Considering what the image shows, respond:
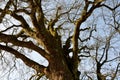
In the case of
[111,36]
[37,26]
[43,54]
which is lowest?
[111,36]

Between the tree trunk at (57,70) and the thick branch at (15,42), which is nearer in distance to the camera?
the tree trunk at (57,70)

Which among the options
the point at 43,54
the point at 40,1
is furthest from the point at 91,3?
the point at 43,54

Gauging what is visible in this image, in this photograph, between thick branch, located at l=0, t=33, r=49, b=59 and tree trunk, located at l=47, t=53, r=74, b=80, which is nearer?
tree trunk, located at l=47, t=53, r=74, b=80

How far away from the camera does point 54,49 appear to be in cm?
951

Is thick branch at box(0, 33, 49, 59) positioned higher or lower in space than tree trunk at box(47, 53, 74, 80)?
higher

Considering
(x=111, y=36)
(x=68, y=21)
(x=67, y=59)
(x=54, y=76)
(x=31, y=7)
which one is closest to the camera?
(x=54, y=76)

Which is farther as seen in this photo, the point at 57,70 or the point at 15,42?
the point at 15,42

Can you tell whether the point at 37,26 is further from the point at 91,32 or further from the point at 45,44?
the point at 91,32

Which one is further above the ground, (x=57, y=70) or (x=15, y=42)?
(x=15, y=42)

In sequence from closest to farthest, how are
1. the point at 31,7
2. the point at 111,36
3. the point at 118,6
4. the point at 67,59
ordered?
the point at 31,7 → the point at 67,59 → the point at 118,6 → the point at 111,36

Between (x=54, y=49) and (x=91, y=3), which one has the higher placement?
(x=91, y=3)

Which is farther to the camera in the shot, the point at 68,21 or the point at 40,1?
the point at 68,21

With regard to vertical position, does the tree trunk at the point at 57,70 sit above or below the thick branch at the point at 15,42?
below

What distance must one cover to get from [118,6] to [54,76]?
13.2ft
